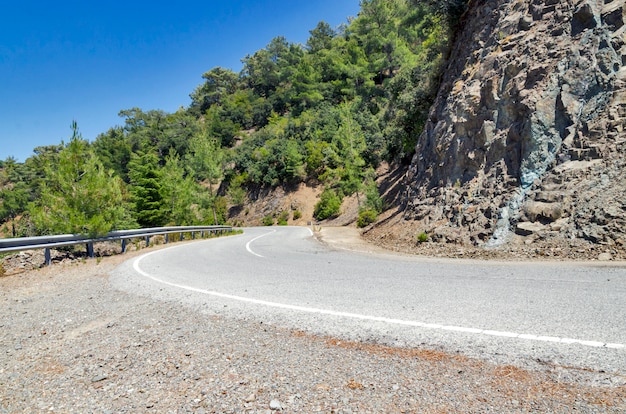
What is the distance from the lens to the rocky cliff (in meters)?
10.0

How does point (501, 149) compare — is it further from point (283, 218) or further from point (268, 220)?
point (268, 220)

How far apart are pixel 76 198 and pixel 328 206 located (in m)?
28.5

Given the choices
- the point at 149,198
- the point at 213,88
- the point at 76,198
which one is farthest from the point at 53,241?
the point at 213,88

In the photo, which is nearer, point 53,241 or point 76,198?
point 53,241

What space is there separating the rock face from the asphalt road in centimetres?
258

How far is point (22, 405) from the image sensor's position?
315 cm

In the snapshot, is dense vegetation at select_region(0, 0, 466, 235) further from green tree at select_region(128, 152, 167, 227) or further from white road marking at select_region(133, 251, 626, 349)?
white road marking at select_region(133, 251, 626, 349)

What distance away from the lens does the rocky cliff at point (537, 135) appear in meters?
10.0

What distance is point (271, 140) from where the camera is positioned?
182ft

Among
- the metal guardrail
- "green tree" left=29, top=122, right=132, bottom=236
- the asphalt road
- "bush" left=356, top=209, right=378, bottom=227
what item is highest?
"green tree" left=29, top=122, right=132, bottom=236

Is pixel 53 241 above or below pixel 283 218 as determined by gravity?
above

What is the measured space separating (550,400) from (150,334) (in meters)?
4.52

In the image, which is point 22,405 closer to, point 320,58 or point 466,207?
point 466,207

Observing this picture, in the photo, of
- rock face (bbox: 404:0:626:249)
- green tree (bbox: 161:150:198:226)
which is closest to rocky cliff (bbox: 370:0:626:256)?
rock face (bbox: 404:0:626:249)
